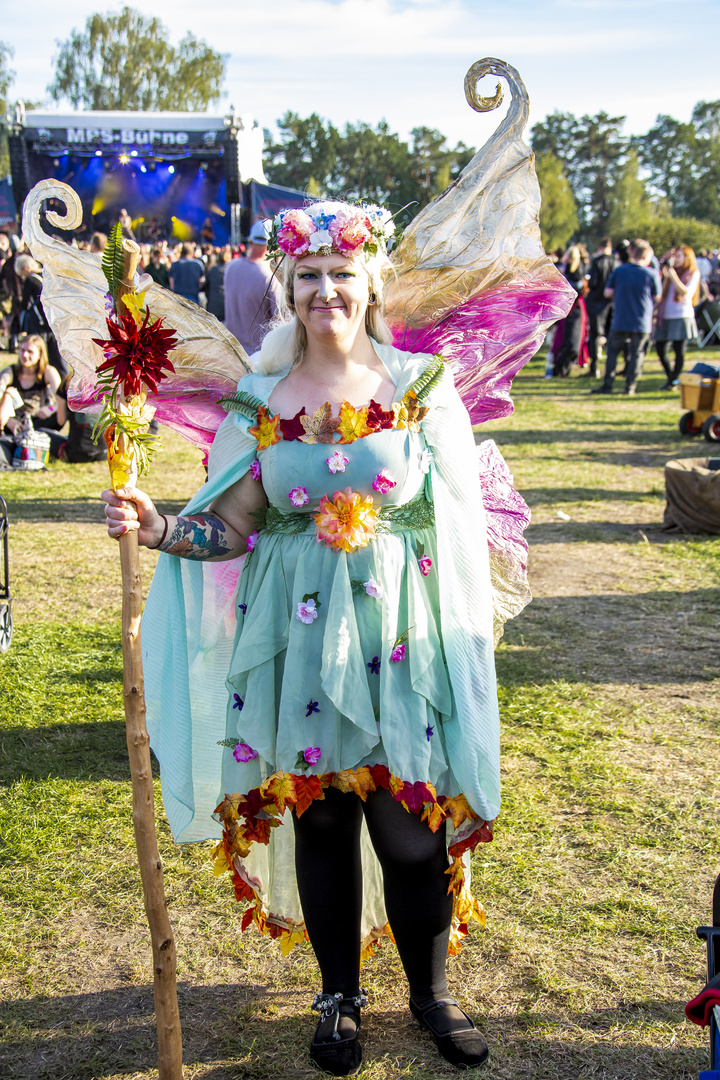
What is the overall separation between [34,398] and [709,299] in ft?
44.4

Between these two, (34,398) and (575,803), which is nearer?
(575,803)

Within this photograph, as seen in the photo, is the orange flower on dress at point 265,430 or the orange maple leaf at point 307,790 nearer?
the orange maple leaf at point 307,790

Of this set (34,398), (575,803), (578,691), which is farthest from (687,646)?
(34,398)

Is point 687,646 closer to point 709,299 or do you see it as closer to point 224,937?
point 224,937

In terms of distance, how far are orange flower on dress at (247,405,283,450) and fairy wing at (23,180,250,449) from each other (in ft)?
0.71

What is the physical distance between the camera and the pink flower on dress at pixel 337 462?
220cm

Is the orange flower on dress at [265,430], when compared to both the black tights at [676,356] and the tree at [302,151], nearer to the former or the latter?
the black tights at [676,356]

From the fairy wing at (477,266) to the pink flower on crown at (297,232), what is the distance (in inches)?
17.3

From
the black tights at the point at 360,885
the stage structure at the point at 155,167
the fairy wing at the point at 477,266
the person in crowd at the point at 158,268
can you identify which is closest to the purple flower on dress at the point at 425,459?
the fairy wing at the point at 477,266

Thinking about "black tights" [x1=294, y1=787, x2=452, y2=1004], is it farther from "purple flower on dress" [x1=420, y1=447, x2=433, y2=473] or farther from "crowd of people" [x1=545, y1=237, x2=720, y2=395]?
"crowd of people" [x1=545, y1=237, x2=720, y2=395]

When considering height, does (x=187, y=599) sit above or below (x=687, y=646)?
above

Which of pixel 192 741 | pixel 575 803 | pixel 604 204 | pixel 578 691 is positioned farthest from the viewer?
pixel 604 204

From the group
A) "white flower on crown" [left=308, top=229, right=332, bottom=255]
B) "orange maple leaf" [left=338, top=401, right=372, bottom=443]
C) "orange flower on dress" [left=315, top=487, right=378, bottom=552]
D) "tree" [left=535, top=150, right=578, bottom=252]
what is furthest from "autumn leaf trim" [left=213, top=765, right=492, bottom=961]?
"tree" [left=535, top=150, right=578, bottom=252]

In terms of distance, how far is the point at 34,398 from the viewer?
904 cm
